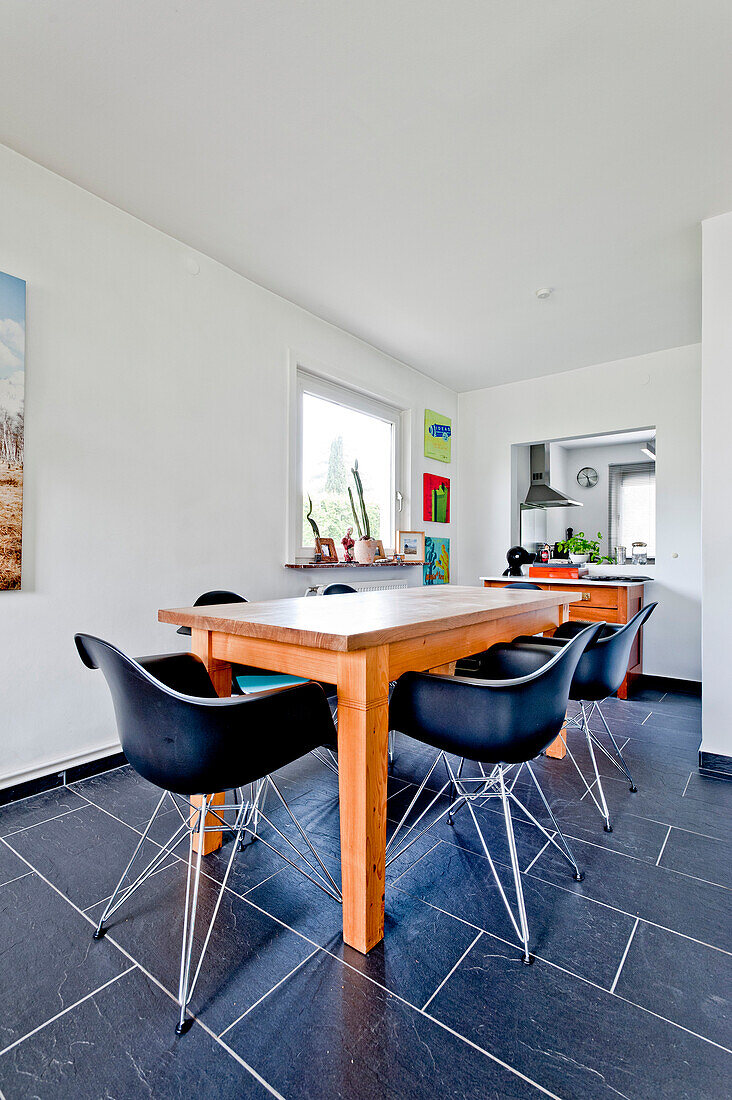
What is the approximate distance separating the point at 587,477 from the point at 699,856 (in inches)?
222

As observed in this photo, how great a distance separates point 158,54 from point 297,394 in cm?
194

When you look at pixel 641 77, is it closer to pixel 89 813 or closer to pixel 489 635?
pixel 489 635

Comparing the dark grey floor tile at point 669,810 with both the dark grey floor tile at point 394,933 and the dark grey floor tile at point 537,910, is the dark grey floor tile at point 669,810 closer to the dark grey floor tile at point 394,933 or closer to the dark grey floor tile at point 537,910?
the dark grey floor tile at point 537,910

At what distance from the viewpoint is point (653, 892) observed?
59.2 inches

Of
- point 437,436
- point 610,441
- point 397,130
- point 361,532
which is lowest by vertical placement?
point 361,532

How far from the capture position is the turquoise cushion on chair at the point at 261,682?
6.17ft

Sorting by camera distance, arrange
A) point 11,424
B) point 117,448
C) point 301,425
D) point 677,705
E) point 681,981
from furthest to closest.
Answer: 1. point 301,425
2. point 677,705
3. point 117,448
4. point 11,424
5. point 681,981

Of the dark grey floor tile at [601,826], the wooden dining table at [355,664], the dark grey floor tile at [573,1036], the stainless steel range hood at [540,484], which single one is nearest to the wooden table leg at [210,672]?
the wooden dining table at [355,664]

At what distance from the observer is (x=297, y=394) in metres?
3.55

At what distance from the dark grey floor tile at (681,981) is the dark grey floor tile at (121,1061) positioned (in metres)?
0.85

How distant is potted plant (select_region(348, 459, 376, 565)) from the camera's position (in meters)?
3.93

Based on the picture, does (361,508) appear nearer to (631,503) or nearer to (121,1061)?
(121,1061)

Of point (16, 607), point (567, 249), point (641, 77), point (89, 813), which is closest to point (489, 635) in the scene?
point (89, 813)

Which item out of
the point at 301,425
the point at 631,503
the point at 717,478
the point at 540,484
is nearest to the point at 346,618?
the point at 717,478
